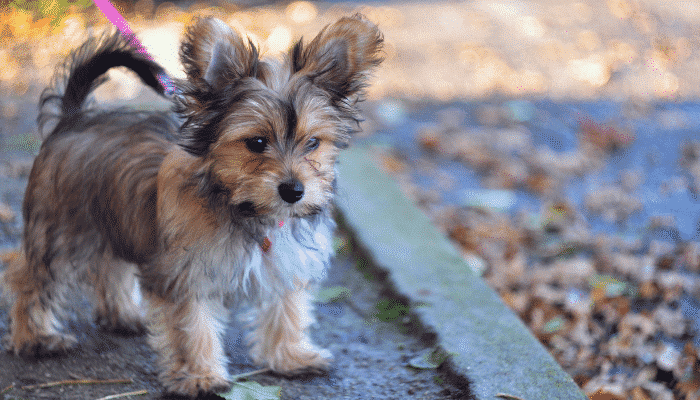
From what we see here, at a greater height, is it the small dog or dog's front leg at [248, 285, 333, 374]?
the small dog

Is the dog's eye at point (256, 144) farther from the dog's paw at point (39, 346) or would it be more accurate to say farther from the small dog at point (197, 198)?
the dog's paw at point (39, 346)

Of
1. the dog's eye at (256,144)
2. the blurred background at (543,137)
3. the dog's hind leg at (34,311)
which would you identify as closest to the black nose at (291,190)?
the dog's eye at (256,144)

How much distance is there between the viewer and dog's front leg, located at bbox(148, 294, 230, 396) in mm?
3021

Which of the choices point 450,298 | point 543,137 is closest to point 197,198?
point 450,298

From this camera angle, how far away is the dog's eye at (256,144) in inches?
109

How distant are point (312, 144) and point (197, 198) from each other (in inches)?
22.6

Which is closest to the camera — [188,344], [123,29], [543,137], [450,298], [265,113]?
[265,113]

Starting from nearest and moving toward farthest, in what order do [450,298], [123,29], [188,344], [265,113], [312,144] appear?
[265,113] → [312,144] → [188,344] → [123,29] → [450,298]

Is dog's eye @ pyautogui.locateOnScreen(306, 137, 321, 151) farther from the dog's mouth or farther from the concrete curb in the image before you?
the concrete curb

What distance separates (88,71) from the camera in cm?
338

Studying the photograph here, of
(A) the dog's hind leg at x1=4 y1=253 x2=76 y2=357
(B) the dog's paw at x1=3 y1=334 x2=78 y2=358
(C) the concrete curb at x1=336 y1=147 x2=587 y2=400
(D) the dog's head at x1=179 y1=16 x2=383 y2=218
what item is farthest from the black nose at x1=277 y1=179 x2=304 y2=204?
(B) the dog's paw at x1=3 y1=334 x2=78 y2=358

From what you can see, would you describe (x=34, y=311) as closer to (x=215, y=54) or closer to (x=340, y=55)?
(x=215, y=54)

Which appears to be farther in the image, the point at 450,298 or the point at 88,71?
the point at 450,298

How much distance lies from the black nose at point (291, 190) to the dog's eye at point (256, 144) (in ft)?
0.63
